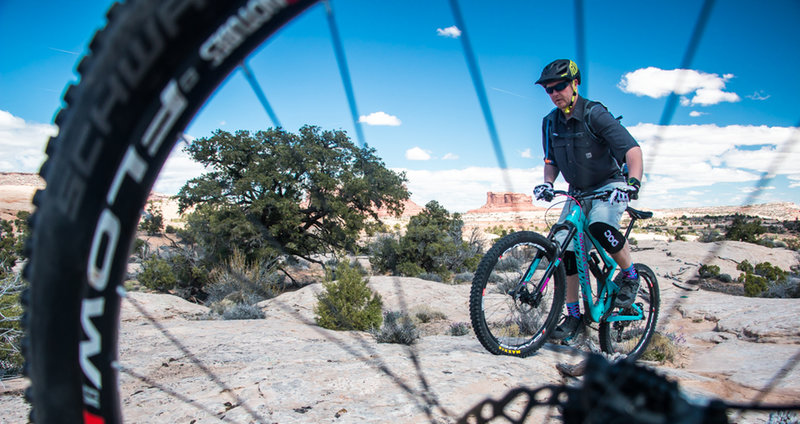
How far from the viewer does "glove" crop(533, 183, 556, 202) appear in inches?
137

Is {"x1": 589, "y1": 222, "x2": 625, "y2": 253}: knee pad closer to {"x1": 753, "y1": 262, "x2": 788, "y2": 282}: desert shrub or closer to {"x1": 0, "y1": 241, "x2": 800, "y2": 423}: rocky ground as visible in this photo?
{"x1": 0, "y1": 241, "x2": 800, "y2": 423}: rocky ground

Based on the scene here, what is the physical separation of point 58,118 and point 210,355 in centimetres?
319

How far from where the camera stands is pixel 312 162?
50.5ft

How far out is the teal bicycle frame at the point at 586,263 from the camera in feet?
10.7

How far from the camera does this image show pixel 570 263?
359 cm

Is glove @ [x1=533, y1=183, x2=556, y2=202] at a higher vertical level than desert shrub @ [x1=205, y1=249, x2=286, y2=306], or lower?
higher

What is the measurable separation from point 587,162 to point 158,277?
1421 centimetres

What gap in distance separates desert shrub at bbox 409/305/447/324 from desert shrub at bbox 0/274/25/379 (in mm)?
5984

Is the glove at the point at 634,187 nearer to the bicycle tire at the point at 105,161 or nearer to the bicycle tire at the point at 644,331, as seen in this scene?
the bicycle tire at the point at 644,331

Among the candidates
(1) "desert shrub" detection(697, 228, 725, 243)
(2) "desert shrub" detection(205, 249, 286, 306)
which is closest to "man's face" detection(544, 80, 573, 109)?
(2) "desert shrub" detection(205, 249, 286, 306)

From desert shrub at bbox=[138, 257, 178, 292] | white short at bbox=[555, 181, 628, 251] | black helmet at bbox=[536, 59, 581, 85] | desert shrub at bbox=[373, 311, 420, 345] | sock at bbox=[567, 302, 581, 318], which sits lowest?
desert shrub at bbox=[138, 257, 178, 292]

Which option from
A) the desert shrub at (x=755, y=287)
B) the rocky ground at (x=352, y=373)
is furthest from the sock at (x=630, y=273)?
the desert shrub at (x=755, y=287)

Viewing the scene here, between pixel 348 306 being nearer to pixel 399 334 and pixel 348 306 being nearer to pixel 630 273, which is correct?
pixel 399 334

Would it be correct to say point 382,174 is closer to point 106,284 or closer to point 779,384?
point 779,384
